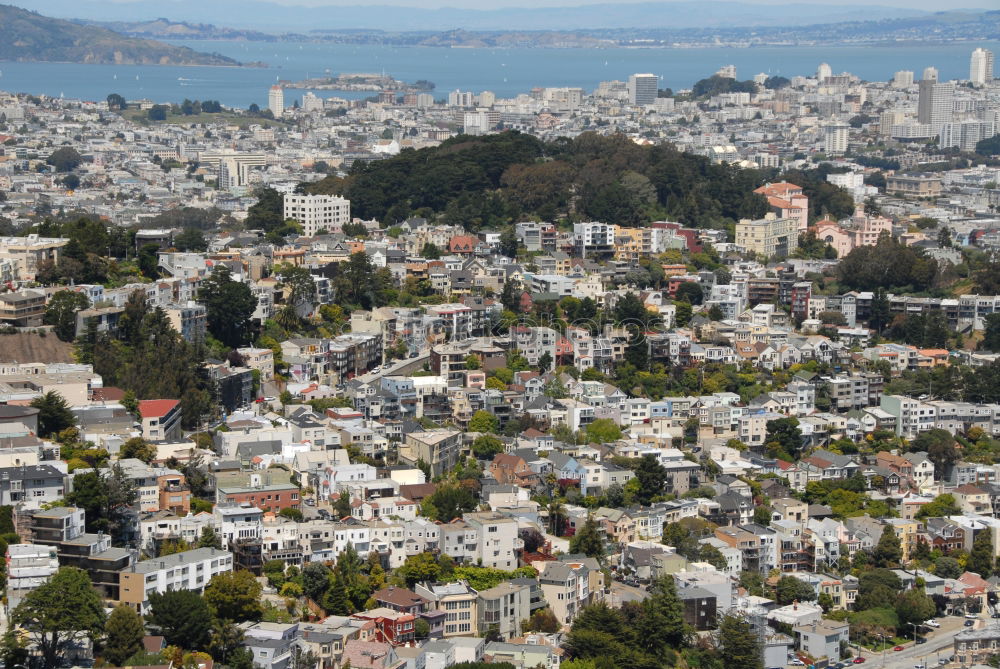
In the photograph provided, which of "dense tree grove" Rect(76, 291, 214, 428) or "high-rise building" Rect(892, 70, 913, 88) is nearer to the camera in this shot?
"dense tree grove" Rect(76, 291, 214, 428)

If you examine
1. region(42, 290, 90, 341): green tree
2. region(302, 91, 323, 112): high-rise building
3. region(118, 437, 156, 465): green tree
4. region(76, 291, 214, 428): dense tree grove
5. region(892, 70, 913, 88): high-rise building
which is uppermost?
region(892, 70, 913, 88): high-rise building

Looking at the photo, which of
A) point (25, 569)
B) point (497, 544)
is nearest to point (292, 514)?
point (497, 544)

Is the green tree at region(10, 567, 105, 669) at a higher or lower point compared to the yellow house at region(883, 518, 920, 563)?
higher

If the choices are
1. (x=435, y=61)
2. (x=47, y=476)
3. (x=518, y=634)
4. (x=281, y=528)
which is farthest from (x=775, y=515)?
(x=435, y=61)

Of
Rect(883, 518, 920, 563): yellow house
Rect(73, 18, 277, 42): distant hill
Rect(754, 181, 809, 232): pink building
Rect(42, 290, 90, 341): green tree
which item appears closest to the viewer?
Rect(883, 518, 920, 563): yellow house

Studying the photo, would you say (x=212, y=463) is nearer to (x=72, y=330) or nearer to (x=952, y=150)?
(x=72, y=330)

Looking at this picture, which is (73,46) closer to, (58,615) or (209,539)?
(209,539)

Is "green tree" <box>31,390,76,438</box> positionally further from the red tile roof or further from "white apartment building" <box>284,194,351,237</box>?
"white apartment building" <box>284,194,351,237</box>

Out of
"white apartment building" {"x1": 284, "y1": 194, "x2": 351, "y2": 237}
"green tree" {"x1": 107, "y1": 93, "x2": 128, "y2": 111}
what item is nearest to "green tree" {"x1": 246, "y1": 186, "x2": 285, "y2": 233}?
"white apartment building" {"x1": 284, "y1": 194, "x2": 351, "y2": 237}
